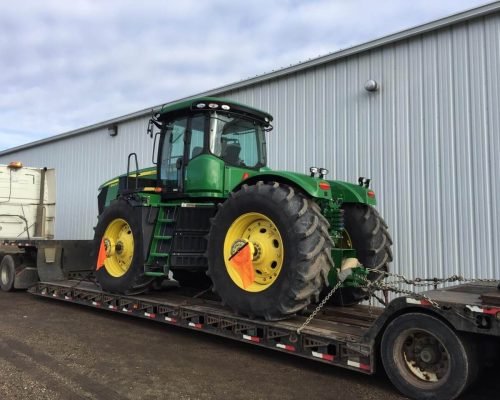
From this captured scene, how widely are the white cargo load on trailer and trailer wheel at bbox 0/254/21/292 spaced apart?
110 centimetres

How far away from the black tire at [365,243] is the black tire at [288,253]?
1.48 m

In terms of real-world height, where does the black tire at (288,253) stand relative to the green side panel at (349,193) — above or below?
below

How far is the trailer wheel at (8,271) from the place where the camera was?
10906 mm

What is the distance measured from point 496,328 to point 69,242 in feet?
29.7

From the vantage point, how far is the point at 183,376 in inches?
193

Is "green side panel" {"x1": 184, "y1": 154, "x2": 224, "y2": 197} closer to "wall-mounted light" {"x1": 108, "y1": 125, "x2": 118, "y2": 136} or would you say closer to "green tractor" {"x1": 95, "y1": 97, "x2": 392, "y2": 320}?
"green tractor" {"x1": 95, "y1": 97, "x2": 392, "y2": 320}

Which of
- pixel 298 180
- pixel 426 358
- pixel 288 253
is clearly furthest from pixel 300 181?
pixel 426 358

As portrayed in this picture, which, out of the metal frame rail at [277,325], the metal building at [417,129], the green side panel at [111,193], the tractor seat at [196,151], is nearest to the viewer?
the metal frame rail at [277,325]

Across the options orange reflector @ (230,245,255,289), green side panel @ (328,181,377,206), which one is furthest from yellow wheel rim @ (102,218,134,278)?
green side panel @ (328,181,377,206)

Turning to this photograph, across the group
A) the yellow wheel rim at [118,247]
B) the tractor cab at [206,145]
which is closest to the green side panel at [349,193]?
the tractor cab at [206,145]

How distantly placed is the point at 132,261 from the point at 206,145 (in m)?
2.02

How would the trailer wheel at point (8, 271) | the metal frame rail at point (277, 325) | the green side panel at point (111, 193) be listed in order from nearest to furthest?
the metal frame rail at point (277, 325), the green side panel at point (111, 193), the trailer wheel at point (8, 271)

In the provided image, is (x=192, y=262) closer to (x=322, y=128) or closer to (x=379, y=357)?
(x=379, y=357)

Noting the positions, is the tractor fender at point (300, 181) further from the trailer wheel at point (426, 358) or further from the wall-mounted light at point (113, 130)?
the wall-mounted light at point (113, 130)
